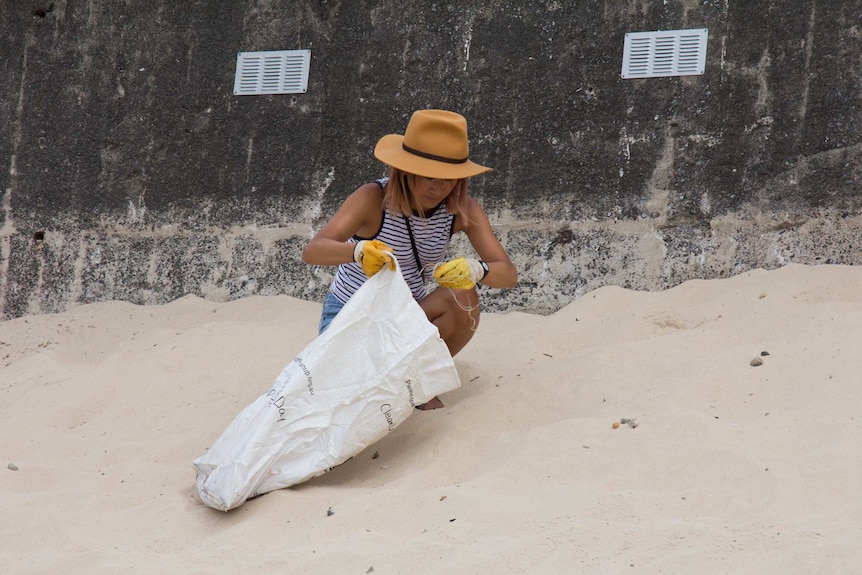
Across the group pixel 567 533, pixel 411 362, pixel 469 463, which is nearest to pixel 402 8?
pixel 411 362

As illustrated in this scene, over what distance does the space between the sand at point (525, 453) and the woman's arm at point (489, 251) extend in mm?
337

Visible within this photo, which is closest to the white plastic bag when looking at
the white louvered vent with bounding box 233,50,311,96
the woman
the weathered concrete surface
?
the woman

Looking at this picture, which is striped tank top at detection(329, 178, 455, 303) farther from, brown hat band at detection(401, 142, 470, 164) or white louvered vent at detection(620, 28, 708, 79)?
white louvered vent at detection(620, 28, 708, 79)

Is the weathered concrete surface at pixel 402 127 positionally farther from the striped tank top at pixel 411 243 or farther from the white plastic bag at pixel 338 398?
the white plastic bag at pixel 338 398

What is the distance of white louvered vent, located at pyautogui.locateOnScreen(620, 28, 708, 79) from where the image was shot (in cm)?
402

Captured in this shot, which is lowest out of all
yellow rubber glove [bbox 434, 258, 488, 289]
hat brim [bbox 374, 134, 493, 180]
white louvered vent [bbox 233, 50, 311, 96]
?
yellow rubber glove [bbox 434, 258, 488, 289]

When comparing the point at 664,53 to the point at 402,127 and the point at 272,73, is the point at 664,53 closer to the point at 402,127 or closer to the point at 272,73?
the point at 402,127

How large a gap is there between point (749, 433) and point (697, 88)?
193 cm

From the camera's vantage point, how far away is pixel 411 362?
111 inches

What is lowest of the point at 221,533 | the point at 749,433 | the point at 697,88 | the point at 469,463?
the point at 221,533

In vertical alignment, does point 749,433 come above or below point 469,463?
above

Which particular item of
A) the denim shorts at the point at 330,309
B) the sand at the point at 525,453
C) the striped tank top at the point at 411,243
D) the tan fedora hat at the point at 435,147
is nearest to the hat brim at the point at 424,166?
the tan fedora hat at the point at 435,147

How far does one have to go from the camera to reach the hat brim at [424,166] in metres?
2.90

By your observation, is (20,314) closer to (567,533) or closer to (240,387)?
(240,387)
